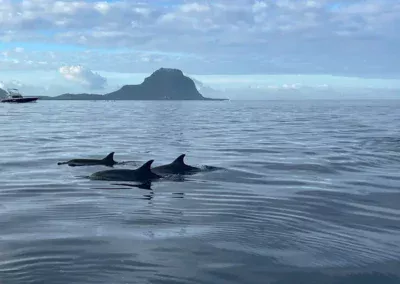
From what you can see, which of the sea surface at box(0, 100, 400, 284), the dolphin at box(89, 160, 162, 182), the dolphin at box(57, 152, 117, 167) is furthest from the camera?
the dolphin at box(57, 152, 117, 167)

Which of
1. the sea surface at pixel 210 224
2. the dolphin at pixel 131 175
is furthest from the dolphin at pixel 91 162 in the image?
the dolphin at pixel 131 175

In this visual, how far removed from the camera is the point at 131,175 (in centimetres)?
2109

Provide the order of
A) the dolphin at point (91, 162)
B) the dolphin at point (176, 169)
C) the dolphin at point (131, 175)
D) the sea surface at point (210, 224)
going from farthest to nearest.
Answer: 1. the dolphin at point (91, 162)
2. the dolphin at point (176, 169)
3. the dolphin at point (131, 175)
4. the sea surface at point (210, 224)

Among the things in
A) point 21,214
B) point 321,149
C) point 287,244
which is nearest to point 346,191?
point 287,244

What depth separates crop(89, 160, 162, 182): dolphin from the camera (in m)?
20.9

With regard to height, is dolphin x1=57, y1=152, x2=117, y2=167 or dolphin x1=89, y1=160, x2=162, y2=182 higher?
dolphin x1=89, y1=160, x2=162, y2=182

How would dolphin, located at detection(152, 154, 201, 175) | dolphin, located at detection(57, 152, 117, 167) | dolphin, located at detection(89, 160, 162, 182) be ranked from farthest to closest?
dolphin, located at detection(57, 152, 117, 167) < dolphin, located at detection(152, 154, 201, 175) < dolphin, located at detection(89, 160, 162, 182)

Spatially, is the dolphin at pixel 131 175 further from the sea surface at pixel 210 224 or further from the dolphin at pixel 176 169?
the dolphin at pixel 176 169

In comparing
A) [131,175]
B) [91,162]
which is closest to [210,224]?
[131,175]

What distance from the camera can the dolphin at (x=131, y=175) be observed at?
20922 mm

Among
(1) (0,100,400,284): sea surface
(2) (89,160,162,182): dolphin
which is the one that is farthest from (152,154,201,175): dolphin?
(2) (89,160,162,182): dolphin

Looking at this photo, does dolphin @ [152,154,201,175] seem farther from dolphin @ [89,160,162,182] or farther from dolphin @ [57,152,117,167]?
dolphin @ [57,152,117,167]

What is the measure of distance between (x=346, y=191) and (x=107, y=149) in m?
17.6

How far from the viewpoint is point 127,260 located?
1075 centimetres
